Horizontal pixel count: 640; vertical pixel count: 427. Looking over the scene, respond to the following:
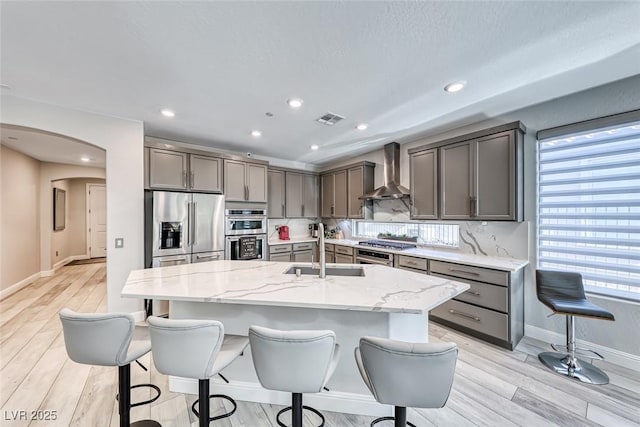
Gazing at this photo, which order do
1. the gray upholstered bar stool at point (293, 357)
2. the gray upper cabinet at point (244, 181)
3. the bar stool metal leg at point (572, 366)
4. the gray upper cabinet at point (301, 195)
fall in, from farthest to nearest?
1. the gray upper cabinet at point (301, 195)
2. the gray upper cabinet at point (244, 181)
3. the bar stool metal leg at point (572, 366)
4. the gray upholstered bar stool at point (293, 357)

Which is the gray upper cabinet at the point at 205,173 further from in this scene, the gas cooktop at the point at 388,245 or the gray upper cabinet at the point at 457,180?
the gray upper cabinet at the point at 457,180

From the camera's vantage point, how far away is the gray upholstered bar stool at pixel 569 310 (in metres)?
2.19

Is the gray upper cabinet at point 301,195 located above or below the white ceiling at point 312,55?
below

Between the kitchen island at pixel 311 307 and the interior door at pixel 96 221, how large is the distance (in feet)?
25.5

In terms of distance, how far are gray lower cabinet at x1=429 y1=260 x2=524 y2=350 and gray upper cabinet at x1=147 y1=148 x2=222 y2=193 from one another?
362 centimetres

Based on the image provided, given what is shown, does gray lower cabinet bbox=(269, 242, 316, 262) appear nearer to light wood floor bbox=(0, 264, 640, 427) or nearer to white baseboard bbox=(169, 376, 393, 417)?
light wood floor bbox=(0, 264, 640, 427)

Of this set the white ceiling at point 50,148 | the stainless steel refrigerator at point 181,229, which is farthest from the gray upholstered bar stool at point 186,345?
the white ceiling at point 50,148

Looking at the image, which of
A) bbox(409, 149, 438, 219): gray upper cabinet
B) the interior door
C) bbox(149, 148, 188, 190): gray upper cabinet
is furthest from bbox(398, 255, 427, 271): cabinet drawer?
the interior door

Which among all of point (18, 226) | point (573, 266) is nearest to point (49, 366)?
point (18, 226)

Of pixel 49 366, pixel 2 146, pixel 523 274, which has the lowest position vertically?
pixel 49 366

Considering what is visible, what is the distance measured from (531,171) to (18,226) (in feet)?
27.5

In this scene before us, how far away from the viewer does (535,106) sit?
289cm

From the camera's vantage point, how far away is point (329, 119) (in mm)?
3234

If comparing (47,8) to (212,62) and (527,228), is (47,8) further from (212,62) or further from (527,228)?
(527,228)
